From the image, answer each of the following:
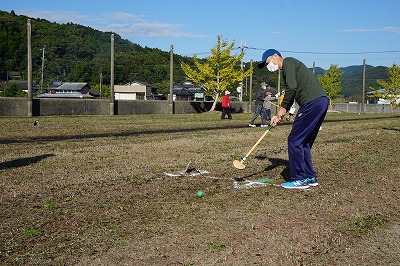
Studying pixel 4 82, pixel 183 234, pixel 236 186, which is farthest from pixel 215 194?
pixel 4 82

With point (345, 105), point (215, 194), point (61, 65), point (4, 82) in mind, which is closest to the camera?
point (215, 194)

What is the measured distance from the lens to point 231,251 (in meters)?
4.04

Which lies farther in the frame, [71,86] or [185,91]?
[185,91]

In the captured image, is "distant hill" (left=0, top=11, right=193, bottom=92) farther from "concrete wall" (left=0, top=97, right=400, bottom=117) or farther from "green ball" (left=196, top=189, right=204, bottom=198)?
"green ball" (left=196, top=189, right=204, bottom=198)

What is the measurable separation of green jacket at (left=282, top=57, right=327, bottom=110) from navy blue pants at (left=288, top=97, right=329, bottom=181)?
114mm

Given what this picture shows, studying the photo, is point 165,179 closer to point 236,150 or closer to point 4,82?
point 236,150

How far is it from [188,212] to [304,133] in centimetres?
246

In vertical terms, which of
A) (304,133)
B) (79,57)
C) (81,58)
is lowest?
(304,133)

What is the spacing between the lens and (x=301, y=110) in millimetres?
6965

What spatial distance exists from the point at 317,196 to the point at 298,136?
97cm

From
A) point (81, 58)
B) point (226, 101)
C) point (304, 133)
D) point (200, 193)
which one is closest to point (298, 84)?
point (304, 133)

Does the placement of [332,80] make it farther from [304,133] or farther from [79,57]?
[304,133]

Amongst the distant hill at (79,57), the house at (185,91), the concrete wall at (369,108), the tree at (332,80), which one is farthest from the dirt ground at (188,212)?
the house at (185,91)

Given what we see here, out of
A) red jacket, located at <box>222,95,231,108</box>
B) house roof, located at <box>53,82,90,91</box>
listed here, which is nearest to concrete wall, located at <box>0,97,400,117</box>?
red jacket, located at <box>222,95,231,108</box>
